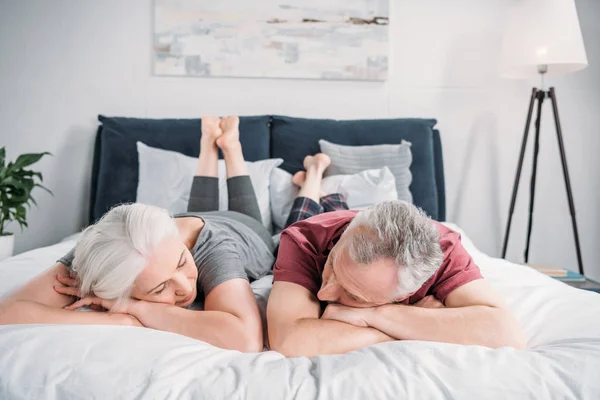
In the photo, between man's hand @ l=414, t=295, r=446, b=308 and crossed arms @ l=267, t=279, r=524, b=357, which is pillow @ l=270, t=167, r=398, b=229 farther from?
crossed arms @ l=267, t=279, r=524, b=357

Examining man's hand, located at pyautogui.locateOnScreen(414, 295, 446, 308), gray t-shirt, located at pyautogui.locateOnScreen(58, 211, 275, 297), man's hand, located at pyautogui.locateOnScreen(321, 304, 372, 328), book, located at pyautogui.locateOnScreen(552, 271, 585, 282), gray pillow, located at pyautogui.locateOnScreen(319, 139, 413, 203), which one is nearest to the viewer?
man's hand, located at pyautogui.locateOnScreen(321, 304, 372, 328)

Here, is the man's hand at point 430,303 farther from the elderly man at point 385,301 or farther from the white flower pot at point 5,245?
the white flower pot at point 5,245

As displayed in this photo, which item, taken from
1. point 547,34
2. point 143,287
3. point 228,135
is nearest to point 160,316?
point 143,287

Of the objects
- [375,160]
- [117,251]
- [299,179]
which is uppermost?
[375,160]

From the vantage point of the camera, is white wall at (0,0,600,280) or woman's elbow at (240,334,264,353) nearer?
woman's elbow at (240,334,264,353)

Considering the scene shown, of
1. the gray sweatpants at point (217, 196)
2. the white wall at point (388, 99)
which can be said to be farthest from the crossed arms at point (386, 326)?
the white wall at point (388, 99)

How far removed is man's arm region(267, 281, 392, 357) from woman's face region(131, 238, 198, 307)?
0.25m

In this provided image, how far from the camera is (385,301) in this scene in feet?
4.72

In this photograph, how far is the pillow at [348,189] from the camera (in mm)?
2752

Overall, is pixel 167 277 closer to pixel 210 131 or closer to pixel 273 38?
pixel 210 131

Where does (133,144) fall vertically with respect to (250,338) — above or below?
above

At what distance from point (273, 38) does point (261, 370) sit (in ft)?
8.95

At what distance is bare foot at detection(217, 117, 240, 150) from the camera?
110 inches

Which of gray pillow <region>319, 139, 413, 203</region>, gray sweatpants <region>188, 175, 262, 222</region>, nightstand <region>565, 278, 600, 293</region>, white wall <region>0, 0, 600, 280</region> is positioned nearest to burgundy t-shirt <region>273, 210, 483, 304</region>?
gray sweatpants <region>188, 175, 262, 222</region>
